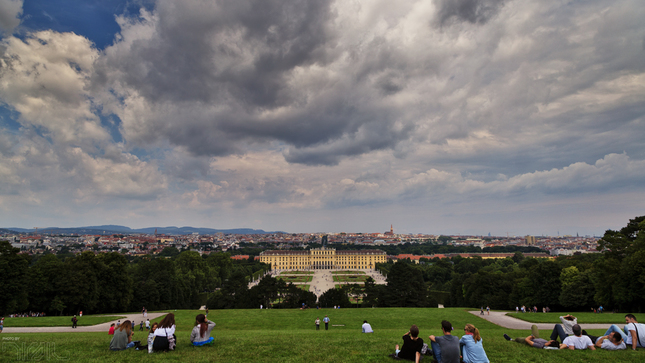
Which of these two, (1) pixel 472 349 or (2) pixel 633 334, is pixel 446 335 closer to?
(1) pixel 472 349

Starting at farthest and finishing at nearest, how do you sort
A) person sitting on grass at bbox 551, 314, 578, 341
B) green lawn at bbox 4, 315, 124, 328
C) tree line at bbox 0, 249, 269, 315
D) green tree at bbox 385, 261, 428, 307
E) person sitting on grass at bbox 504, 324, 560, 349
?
green tree at bbox 385, 261, 428, 307, tree line at bbox 0, 249, 269, 315, green lawn at bbox 4, 315, 124, 328, person sitting on grass at bbox 551, 314, 578, 341, person sitting on grass at bbox 504, 324, 560, 349

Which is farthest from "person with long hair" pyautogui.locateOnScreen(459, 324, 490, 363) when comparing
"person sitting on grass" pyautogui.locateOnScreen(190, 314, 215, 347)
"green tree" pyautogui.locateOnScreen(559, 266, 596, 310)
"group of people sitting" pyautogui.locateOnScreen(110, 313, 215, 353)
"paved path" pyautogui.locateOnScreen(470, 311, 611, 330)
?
"green tree" pyautogui.locateOnScreen(559, 266, 596, 310)

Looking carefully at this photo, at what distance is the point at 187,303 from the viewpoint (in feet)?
140

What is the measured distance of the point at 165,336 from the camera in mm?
8070

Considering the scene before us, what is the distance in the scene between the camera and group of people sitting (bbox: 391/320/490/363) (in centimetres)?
661

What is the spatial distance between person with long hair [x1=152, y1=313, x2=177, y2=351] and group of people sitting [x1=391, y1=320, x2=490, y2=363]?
556 cm

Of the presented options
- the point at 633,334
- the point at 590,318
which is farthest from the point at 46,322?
the point at 590,318

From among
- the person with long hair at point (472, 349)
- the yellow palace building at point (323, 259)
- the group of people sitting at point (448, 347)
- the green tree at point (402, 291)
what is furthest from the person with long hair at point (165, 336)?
the yellow palace building at point (323, 259)

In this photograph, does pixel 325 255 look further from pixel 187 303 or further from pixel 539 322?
pixel 539 322

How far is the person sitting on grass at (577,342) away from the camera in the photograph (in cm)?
836

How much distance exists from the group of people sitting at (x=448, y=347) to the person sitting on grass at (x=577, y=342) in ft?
10.9

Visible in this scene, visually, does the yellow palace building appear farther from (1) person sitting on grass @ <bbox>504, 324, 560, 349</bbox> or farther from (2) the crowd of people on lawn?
(2) the crowd of people on lawn

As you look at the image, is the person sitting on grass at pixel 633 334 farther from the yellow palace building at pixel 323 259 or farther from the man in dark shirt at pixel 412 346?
the yellow palace building at pixel 323 259

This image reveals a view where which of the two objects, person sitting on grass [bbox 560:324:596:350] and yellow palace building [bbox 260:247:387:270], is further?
yellow palace building [bbox 260:247:387:270]
